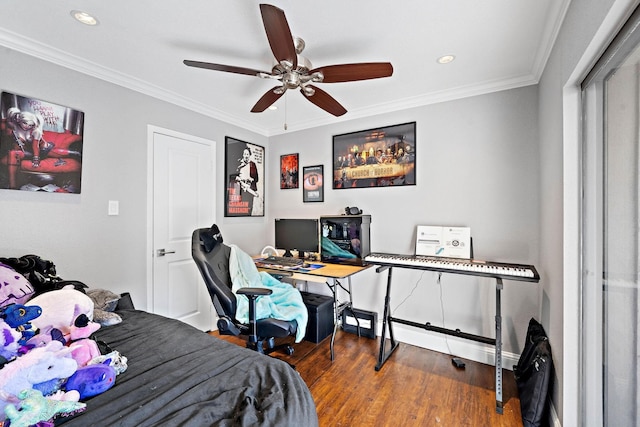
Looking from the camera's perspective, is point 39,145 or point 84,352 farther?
point 39,145

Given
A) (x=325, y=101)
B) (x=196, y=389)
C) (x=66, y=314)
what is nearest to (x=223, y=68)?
(x=325, y=101)

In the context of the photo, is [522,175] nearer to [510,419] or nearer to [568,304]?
[568,304]

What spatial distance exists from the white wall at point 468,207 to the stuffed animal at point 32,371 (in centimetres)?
251

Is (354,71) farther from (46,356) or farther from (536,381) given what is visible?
(536,381)

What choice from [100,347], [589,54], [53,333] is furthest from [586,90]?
[53,333]

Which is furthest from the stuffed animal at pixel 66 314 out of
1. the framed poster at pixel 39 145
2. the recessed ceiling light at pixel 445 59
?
the recessed ceiling light at pixel 445 59

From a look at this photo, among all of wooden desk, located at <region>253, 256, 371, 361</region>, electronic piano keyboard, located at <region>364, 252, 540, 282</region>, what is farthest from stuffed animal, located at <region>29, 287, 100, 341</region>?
electronic piano keyboard, located at <region>364, 252, 540, 282</region>

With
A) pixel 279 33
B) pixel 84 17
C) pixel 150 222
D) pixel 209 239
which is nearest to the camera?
pixel 279 33

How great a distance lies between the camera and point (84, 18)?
1.62 m

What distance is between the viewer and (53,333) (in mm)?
1242

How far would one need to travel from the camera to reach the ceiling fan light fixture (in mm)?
1583

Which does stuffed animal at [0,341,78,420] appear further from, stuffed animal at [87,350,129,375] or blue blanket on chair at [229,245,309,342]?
blue blanket on chair at [229,245,309,342]

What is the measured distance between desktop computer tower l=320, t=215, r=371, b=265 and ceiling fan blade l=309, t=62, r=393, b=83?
4.66ft

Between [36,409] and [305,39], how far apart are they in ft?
7.00
